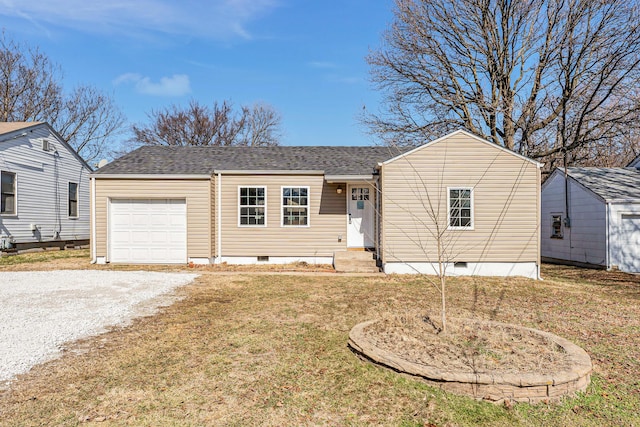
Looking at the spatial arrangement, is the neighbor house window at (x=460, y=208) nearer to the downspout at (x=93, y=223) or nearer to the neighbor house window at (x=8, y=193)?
the downspout at (x=93, y=223)

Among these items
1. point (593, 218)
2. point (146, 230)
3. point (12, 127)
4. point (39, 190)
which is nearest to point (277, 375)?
point (146, 230)

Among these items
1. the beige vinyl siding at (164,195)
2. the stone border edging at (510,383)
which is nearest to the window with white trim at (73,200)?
the beige vinyl siding at (164,195)

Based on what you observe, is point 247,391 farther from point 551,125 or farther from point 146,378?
point 551,125

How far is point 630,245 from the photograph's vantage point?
40.3 ft

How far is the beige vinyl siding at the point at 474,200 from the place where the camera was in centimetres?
1043

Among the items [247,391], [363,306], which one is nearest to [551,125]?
[363,306]

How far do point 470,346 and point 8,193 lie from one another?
17141 mm

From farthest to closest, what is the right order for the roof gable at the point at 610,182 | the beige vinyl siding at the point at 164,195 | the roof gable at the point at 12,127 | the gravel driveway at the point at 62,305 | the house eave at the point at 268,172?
the roof gable at the point at 12,127, the roof gable at the point at 610,182, the house eave at the point at 268,172, the beige vinyl siding at the point at 164,195, the gravel driveway at the point at 62,305

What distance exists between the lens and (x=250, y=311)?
6.18 meters

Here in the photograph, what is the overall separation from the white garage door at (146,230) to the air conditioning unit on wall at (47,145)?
6905 mm

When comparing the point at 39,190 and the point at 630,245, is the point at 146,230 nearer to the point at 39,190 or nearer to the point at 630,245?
the point at 39,190

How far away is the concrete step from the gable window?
903 cm

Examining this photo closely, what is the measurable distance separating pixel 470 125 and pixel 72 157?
1943cm

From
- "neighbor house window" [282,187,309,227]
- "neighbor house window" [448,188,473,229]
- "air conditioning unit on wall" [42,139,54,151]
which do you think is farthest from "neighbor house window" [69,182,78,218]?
"neighbor house window" [448,188,473,229]
